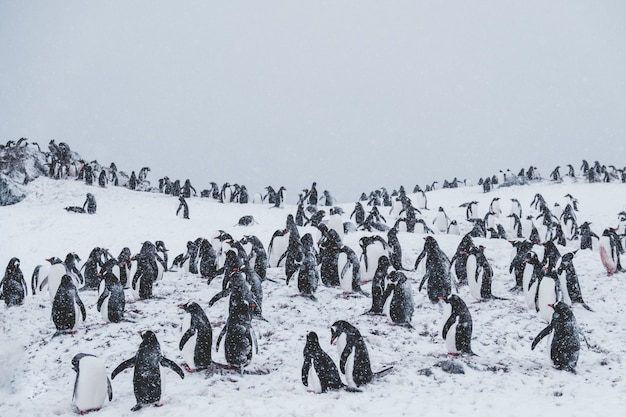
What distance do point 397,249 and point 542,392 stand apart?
824 centimetres

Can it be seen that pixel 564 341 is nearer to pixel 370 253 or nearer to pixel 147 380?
pixel 370 253

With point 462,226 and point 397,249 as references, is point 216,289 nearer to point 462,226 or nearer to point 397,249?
point 397,249

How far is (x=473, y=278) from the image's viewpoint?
12711mm

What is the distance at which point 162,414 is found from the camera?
6.89 metres

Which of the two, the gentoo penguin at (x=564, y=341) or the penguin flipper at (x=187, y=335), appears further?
the gentoo penguin at (x=564, y=341)

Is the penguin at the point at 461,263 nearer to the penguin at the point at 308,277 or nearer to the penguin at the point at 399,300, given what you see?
the penguin at the point at 399,300

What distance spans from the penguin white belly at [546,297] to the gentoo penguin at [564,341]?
7.75 ft

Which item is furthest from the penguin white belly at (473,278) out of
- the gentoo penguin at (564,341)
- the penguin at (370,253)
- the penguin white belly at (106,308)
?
the penguin white belly at (106,308)

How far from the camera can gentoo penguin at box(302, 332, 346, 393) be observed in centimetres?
775

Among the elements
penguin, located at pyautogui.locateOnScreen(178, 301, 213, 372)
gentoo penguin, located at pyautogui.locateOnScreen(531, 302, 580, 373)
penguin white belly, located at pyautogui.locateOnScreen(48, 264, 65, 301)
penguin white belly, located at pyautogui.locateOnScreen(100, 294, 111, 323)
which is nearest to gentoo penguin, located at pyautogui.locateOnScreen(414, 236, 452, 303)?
gentoo penguin, located at pyautogui.locateOnScreen(531, 302, 580, 373)

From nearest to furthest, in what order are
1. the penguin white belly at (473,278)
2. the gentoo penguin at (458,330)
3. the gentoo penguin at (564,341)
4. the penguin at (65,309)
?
the gentoo penguin at (564,341)
the gentoo penguin at (458,330)
the penguin at (65,309)
the penguin white belly at (473,278)

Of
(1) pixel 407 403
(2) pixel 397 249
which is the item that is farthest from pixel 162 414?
(2) pixel 397 249

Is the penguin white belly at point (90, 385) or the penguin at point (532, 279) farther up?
the penguin at point (532, 279)

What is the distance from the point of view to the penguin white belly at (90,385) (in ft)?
23.8
